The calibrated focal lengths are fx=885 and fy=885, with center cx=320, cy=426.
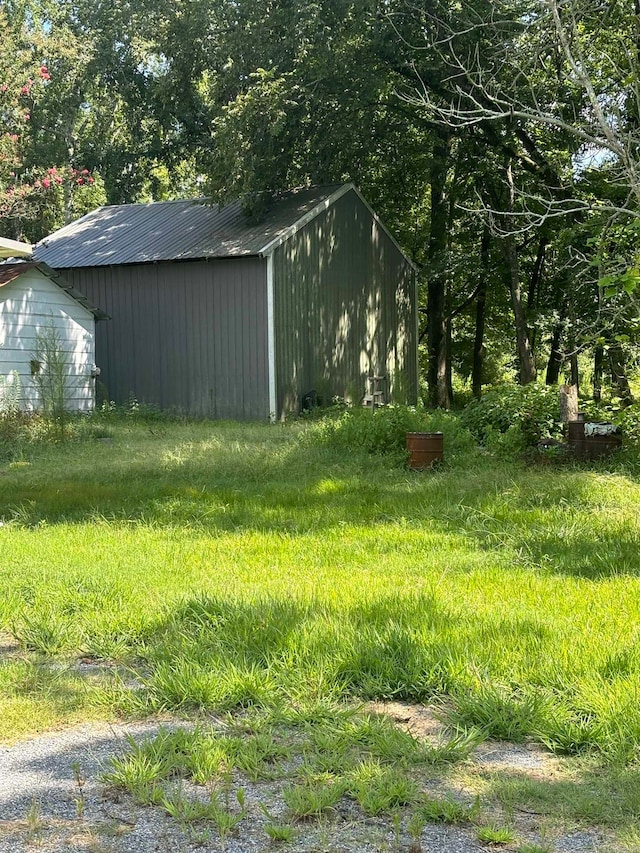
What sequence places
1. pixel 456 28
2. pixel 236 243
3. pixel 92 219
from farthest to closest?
pixel 92 219 → pixel 236 243 → pixel 456 28

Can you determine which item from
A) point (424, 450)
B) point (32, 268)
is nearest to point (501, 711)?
point (424, 450)

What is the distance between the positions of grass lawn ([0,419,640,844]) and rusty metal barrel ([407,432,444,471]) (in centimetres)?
66

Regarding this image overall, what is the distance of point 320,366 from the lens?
18.7 meters

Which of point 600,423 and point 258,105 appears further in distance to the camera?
point 258,105

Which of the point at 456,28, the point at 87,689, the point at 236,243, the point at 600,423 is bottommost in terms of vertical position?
the point at 87,689

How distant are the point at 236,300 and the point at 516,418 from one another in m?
8.15

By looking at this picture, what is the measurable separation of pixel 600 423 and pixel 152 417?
9.63 meters

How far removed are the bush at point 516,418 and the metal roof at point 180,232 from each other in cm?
689

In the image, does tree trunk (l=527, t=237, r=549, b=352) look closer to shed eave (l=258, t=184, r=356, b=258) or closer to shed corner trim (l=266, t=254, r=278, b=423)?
shed eave (l=258, t=184, r=356, b=258)

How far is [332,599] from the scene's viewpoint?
4.57 meters

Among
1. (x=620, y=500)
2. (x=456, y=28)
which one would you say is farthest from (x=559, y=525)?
(x=456, y=28)

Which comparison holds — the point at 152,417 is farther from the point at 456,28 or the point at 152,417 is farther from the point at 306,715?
the point at 306,715

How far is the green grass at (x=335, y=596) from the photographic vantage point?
3.40m

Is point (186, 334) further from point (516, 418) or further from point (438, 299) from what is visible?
point (516, 418)
